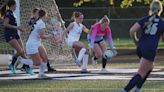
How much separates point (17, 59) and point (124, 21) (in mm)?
30080

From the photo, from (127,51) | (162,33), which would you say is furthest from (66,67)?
(127,51)

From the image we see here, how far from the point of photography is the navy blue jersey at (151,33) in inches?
453

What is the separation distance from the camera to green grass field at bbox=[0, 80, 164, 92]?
43.8 feet

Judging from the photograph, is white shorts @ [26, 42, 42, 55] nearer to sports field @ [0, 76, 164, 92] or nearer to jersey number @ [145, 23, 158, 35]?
sports field @ [0, 76, 164, 92]

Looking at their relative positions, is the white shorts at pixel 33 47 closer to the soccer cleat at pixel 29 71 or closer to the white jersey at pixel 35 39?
the white jersey at pixel 35 39

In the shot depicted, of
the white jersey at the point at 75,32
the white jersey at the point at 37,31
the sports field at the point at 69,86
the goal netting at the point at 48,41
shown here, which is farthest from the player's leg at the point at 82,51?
the goal netting at the point at 48,41

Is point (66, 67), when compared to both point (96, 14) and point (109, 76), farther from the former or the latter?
point (96, 14)

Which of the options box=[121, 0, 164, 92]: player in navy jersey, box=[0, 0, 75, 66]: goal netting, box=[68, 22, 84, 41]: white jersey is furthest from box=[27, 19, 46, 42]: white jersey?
box=[0, 0, 75, 66]: goal netting

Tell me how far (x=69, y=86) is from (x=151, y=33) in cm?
324

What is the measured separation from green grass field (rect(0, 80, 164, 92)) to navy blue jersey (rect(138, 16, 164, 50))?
184 cm

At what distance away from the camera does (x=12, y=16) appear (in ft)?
55.1

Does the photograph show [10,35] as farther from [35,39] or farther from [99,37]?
[99,37]

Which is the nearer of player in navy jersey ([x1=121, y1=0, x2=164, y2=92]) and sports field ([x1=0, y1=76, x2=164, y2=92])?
player in navy jersey ([x1=121, y1=0, x2=164, y2=92])

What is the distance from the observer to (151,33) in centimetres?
1157
